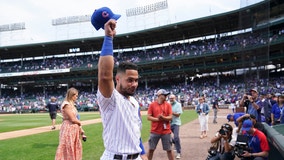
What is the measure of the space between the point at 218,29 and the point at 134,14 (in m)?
19.0

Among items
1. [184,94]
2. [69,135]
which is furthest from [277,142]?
[184,94]

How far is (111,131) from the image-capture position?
9.09 ft

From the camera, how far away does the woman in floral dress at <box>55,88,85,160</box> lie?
5.73 m

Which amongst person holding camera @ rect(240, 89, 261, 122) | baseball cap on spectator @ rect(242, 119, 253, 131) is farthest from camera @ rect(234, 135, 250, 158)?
person holding camera @ rect(240, 89, 261, 122)

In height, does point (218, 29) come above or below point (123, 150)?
above

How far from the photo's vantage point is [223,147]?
19.6 ft

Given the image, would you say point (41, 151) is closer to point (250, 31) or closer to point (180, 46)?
point (250, 31)

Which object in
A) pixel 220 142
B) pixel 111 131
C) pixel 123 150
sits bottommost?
pixel 220 142

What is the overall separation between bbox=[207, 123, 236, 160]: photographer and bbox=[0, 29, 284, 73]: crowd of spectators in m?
32.7

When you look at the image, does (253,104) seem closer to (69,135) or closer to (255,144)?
(255,144)

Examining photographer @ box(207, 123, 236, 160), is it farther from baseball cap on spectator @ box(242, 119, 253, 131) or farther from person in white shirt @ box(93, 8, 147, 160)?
person in white shirt @ box(93, 8, 147, 160)

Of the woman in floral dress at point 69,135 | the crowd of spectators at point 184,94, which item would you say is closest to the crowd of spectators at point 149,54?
the crowd of spectators at point 184,94

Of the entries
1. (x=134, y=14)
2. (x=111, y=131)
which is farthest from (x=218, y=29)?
(x=111, y=131)

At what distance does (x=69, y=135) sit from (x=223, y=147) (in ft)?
10.5
